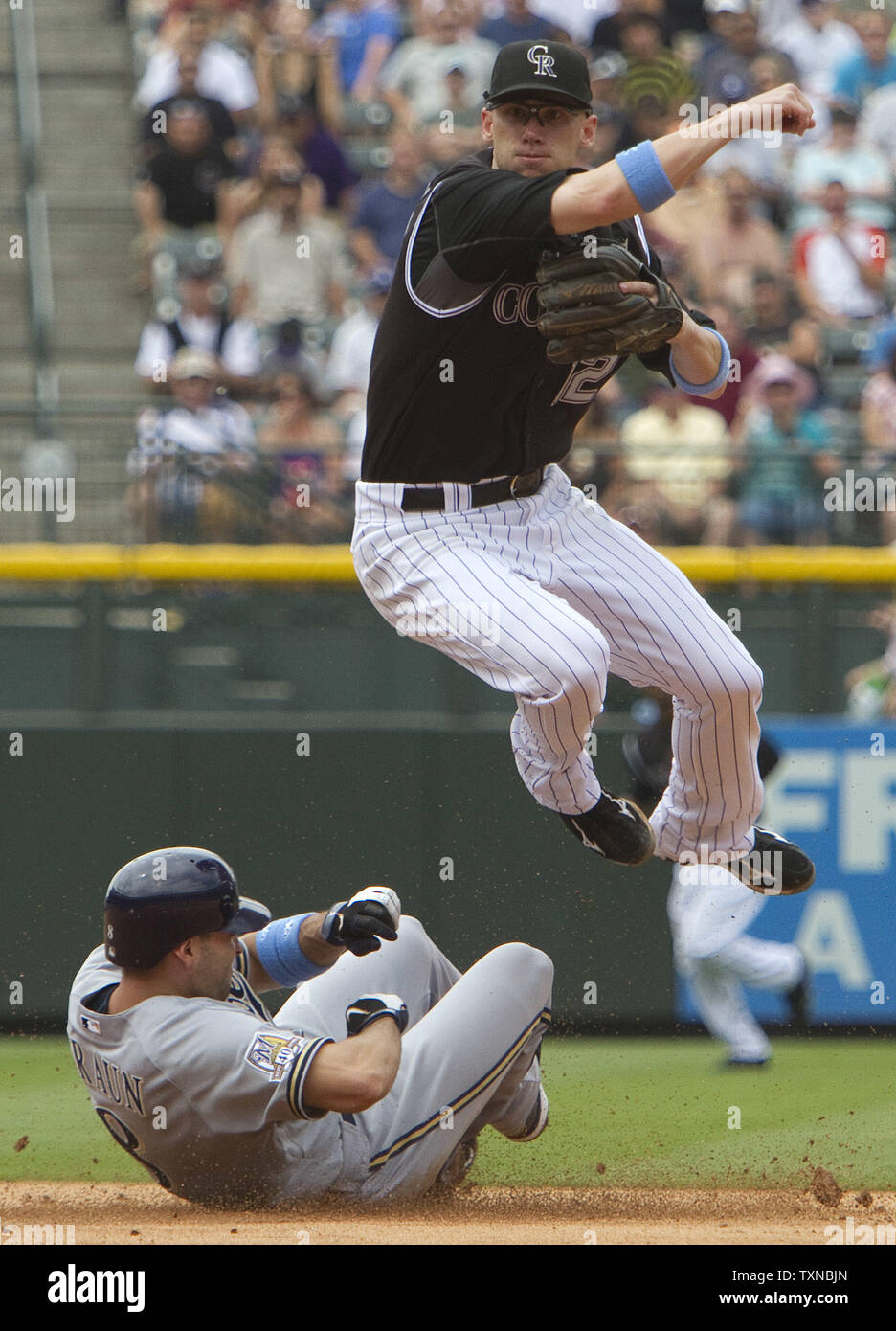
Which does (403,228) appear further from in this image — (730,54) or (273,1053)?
(273,1053)

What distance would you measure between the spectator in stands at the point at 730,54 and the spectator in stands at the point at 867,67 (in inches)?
15.1

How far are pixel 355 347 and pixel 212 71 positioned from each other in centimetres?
264

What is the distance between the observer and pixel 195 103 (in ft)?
38.8

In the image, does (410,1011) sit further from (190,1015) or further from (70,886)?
(70,886)

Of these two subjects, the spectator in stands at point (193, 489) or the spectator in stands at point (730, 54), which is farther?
the spectator in stands at point (730, 54)

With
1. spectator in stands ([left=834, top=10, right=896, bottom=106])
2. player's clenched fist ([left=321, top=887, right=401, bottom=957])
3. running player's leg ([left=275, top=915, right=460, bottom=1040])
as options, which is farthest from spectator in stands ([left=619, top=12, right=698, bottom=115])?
player's clenched fist ([left=321, top=887, right=401, bottom=957])

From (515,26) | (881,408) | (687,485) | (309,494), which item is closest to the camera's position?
(309,494)

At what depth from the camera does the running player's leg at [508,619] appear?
4594 mm

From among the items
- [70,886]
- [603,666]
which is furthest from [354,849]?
[603,666]

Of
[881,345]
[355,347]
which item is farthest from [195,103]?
[881,345]

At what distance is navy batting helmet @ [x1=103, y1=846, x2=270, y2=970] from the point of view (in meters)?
4.30

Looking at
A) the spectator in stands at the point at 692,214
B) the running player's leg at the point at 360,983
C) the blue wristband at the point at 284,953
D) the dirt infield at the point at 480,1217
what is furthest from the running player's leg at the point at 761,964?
the spectator in stands at the point at 692,214

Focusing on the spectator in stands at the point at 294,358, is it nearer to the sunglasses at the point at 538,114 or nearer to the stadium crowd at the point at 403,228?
the stadium crowd at the point at 403,228

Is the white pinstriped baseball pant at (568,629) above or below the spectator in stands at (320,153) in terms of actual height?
below
